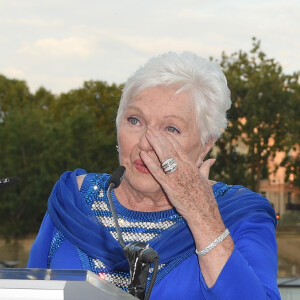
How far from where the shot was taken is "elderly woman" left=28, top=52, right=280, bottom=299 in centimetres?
239

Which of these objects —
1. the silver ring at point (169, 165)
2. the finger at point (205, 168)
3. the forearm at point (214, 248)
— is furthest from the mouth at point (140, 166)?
the forearm at point (214, 248)

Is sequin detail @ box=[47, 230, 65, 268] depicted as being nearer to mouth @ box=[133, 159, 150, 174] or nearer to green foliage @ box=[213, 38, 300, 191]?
mouth @ box=[133, 159, 150, 174]

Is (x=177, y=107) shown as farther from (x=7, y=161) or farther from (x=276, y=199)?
(x=276, y=199)

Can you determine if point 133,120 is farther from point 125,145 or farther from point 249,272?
point 249,272

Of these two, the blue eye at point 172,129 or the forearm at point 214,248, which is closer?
the forearm at point 214,248

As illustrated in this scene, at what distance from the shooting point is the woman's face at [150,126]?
259cm

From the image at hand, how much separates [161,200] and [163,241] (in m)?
0.24

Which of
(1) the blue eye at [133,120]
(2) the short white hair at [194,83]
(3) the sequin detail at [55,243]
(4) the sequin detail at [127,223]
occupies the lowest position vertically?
(3) the sequin detail at [55,243]

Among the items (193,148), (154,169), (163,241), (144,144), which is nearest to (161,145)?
(154,169)

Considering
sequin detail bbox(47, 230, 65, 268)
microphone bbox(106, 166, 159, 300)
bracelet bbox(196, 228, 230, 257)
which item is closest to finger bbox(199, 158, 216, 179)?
bracelet bbox(196, 228, 230, 257)

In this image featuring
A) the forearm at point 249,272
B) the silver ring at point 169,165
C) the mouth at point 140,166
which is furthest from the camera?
the mouth at point 140,166

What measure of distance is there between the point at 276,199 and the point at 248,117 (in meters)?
16.5

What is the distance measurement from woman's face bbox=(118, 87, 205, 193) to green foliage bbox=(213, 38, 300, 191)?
35.6 m

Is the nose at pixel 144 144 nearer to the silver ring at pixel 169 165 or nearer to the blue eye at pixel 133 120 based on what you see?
the blue eye at pixel 133 120
